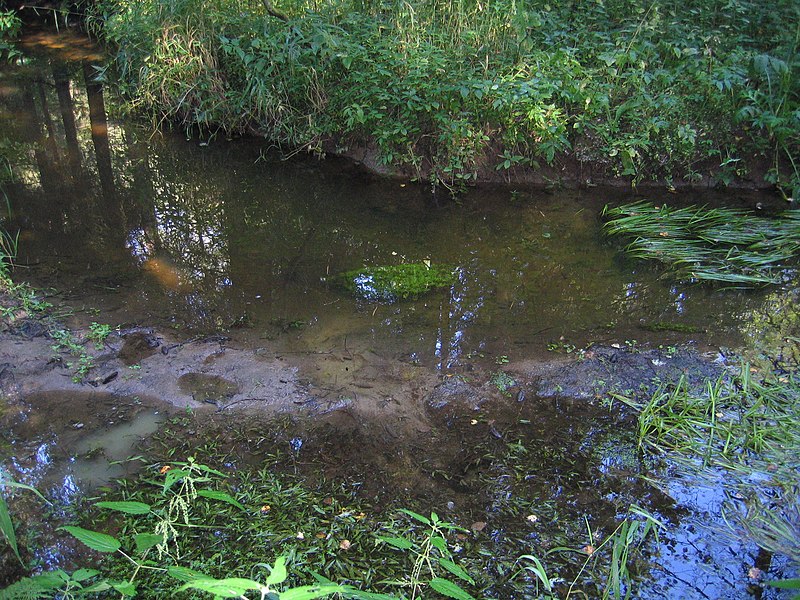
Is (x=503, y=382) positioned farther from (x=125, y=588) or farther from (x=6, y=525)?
→ (x=6, y=525)

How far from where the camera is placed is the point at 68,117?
22.8 ft

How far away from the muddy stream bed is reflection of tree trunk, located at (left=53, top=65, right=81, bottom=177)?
8 cm

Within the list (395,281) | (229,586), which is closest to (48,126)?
(395,281)

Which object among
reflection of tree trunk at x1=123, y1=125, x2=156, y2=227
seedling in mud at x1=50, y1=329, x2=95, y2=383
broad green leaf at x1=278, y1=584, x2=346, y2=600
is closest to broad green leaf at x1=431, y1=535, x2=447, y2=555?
broad green leaf at x1=278, y1=584, x2=346, y2=600

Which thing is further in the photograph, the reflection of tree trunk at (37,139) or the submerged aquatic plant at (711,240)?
the reflection of tree trunk at (37,139)

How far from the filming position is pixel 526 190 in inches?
227

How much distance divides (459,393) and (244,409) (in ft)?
3.74

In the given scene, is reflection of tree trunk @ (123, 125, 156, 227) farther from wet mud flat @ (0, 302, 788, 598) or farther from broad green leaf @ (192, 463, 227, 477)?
broad green leaf @ (192, 463, 227, 477)

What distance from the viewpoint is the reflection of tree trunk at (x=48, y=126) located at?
6.13 metres

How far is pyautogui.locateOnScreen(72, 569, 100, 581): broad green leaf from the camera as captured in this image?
2076 mm

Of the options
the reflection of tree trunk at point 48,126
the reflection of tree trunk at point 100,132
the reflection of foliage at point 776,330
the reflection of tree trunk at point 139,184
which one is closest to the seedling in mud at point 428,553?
the reflection of foliage at point 776,330

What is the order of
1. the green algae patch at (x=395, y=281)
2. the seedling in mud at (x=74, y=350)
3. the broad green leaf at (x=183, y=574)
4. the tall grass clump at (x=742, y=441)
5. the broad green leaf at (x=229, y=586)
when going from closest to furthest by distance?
the broad green leaf at (x=229, y=586) → the broad green leaf at (x=183, y=574) → the tall grass clump at (x=742, y=441) → the seedling in mud at (x=74, y=350) → the green algae patch at (x=395, y=281)

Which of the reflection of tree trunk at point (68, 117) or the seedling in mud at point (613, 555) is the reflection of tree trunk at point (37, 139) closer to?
the reflection of tree trunk at point (68, 117)

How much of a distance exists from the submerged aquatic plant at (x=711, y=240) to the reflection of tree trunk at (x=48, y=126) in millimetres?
5297
